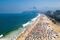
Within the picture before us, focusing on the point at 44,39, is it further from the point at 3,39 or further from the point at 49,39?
the point at 3,39

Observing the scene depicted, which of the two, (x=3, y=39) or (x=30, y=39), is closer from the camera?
(x=30, y=39)

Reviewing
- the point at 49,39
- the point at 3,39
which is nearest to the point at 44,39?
the point at 49,39

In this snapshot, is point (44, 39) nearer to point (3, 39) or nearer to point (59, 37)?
point (59, 37)

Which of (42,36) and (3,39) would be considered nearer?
(42,36)

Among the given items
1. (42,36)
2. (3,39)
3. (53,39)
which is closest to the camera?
(53,39)

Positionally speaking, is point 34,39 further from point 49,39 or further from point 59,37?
point 59,37

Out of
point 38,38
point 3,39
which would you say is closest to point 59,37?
point 38,38

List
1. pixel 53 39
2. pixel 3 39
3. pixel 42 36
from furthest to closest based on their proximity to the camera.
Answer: pixel 3 39 < pixel 42 36 < pixel 53 39
